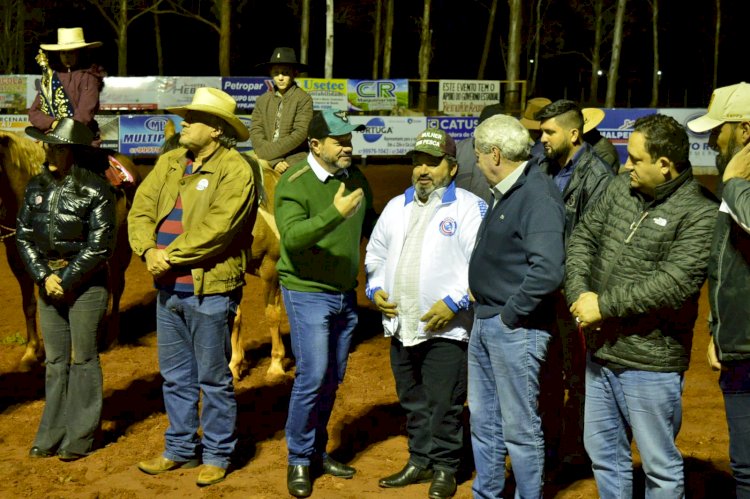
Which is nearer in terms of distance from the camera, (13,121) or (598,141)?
(598,141)

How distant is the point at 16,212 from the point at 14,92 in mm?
20191

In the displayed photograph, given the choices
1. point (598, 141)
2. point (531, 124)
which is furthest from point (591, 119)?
point (531, 124)

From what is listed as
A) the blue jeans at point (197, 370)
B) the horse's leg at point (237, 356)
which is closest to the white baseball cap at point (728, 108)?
the blue jeans at point (197, 370)

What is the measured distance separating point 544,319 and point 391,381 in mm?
3698

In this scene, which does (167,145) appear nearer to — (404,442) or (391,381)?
(391,381)

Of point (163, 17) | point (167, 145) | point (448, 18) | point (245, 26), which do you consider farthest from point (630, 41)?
point (167, 145)

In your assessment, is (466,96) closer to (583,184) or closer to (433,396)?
(583,184)

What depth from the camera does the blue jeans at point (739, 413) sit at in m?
4.73

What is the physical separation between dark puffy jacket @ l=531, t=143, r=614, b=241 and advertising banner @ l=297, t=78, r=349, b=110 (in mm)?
22810

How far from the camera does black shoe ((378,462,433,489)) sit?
21.0 feet

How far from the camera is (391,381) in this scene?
8.90 metres

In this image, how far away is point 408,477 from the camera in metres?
6.43

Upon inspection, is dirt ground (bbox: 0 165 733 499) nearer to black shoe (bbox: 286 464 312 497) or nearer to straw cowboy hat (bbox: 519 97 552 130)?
black shoe (bbox: 286 464 312 497)

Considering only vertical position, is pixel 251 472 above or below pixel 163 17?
below
